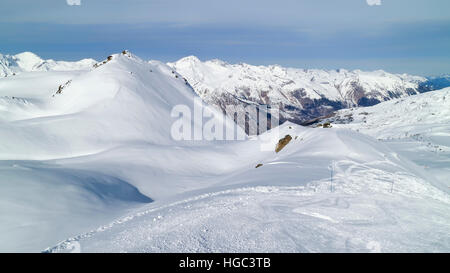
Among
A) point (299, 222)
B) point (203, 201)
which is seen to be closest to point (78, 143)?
point (203, 201)

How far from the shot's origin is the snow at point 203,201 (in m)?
7.71

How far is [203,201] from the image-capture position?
39.3 feet

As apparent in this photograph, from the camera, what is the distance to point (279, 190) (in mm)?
12219

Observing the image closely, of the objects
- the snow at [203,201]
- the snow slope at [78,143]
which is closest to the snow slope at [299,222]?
the snow at [203,201]

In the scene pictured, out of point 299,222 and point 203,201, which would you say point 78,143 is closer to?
point 203,201

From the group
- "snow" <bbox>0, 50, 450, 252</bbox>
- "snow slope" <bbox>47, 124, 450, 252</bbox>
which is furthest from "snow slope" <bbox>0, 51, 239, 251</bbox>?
"snow slope" <bbox>47, 124, 450, 252</bbox>

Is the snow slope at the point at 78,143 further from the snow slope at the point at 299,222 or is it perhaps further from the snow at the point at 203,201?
the snow slope at the point at 299,222

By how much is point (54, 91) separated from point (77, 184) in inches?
1920

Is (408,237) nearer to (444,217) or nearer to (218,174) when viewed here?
(444,217)

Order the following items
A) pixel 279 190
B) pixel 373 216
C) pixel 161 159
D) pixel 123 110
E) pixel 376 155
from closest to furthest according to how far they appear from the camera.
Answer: pixel 373 216, pixel 279 190, pixel 376 155, pixel 161 159, pixel 123 110

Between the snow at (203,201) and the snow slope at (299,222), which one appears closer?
the snow slope at (299,222)

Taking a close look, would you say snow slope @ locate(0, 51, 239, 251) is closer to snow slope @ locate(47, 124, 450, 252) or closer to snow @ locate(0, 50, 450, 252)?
snow @ locate(0, 50, 450, 252)

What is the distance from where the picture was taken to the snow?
7.71 m
